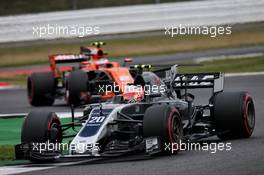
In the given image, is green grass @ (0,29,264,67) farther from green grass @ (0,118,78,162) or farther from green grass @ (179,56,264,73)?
green grass @ (0,118,78,162)

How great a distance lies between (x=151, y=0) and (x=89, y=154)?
2830 cm

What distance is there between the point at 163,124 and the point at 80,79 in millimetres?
9055

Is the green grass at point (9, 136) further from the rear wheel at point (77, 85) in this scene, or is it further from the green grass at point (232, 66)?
the green grass at point (232, 66)

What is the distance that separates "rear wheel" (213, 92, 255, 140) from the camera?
13.8 m

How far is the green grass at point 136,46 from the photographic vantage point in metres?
35.4

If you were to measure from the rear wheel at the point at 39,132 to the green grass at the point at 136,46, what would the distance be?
21.7m

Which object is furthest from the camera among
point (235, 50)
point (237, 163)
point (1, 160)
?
point (235, 50)

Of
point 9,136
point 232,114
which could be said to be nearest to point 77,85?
point 9,136

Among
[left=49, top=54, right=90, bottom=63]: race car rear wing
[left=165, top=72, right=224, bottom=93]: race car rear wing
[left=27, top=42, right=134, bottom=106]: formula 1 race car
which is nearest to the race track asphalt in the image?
[left=165, top=72, right=224, bottom=93]: race car rear wing

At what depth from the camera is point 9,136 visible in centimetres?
1661

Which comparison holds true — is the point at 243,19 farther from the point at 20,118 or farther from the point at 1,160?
the point at 1,160

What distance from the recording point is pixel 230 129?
13.9 metres

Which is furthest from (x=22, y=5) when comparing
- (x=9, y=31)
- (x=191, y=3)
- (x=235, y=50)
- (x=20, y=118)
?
(x=20, y=118)

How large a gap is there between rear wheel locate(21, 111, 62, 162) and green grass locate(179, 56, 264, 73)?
49.8 feet
